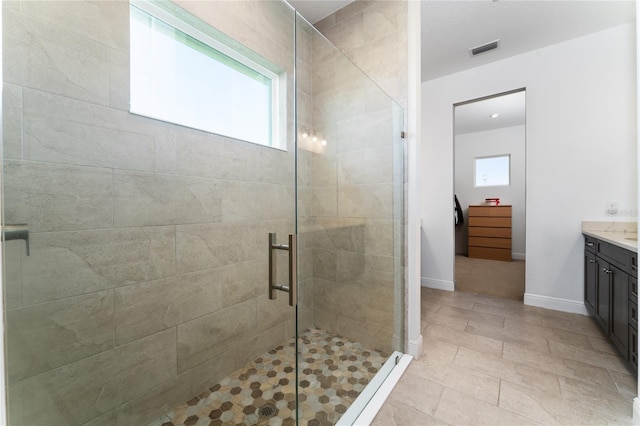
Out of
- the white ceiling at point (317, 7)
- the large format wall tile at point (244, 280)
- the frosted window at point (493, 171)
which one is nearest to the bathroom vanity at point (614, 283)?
the large format wall tile at point (244, 280)

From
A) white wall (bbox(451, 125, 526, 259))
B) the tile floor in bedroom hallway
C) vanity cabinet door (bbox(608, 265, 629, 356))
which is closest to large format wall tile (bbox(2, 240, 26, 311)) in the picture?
the tile floor in bedroom hallway

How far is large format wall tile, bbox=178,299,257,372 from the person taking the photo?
1.42m

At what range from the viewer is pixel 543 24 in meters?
2.44

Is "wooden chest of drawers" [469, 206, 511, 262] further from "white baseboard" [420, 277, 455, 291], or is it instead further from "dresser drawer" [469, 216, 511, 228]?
"white baseboard" [420, 277, 455, 291]

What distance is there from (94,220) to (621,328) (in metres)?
3.14

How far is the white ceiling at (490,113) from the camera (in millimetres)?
4168

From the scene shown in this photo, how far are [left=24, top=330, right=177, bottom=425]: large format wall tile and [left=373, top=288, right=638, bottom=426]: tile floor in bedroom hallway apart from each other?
1158mm

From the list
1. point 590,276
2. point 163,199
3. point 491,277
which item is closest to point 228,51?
point 163,199

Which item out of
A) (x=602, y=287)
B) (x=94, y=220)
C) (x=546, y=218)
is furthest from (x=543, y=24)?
(x=94, y=220)

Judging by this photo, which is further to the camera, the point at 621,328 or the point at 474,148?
the point at 474,148

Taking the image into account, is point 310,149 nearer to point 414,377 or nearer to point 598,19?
point 414,377

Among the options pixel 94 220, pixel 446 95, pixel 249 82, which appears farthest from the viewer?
pixel 446 95

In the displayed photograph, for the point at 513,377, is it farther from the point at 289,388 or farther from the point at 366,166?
the point at 366,166

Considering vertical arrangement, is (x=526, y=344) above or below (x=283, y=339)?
below
